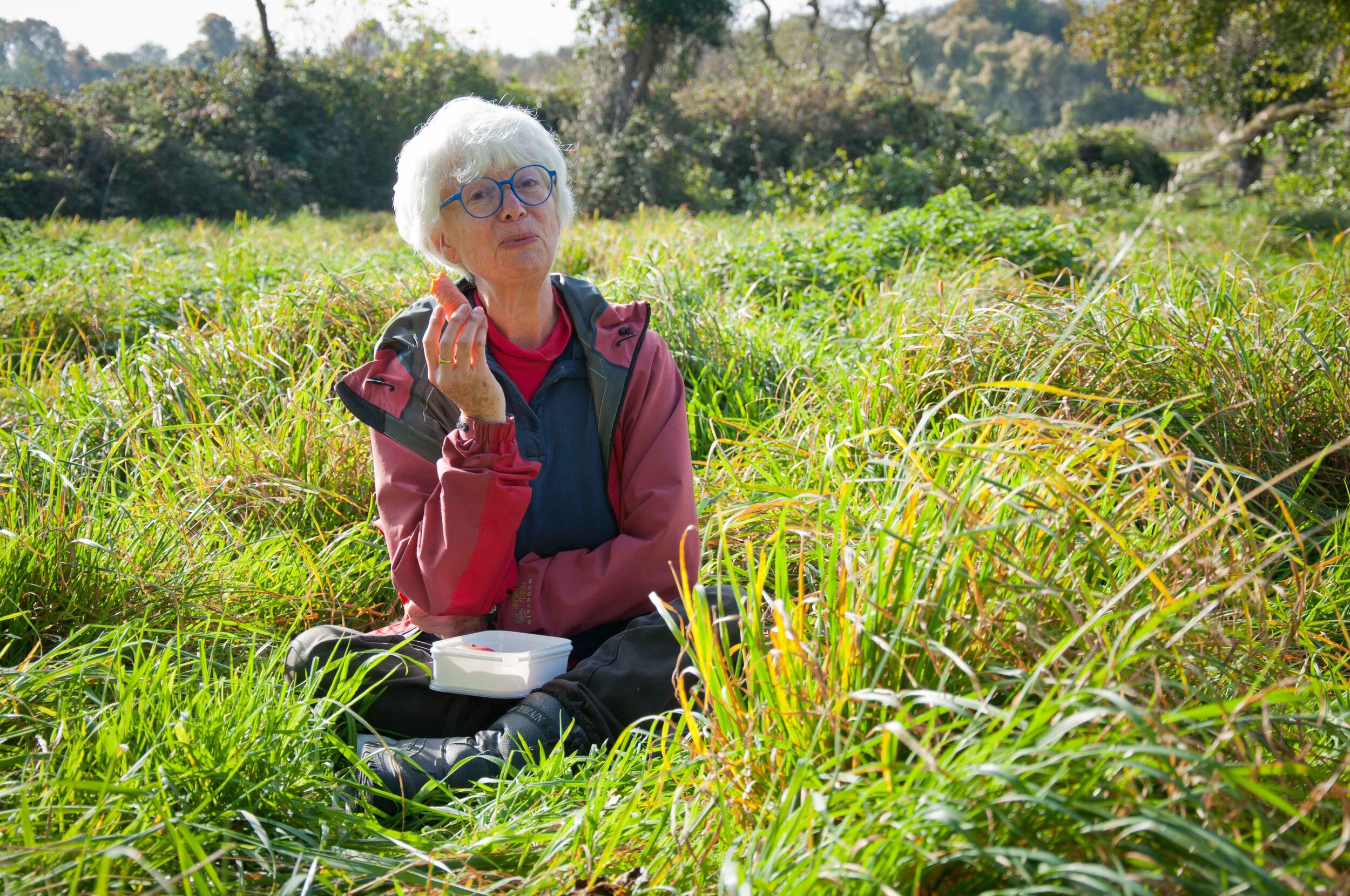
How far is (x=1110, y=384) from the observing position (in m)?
2.99

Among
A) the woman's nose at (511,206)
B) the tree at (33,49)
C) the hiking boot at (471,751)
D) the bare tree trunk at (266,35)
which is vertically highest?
the tree at (33,49)

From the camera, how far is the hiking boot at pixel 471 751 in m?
1.93

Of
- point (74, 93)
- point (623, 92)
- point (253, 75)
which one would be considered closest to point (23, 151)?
point (74, 93)

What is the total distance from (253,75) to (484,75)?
488 cm

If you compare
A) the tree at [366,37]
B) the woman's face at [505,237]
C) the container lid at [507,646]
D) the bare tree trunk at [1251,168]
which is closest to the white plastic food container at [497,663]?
the container lid at [507,646]

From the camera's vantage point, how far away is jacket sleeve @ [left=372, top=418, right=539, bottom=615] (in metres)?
2.17

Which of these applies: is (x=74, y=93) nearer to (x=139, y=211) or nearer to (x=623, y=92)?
(x=139, y=211)

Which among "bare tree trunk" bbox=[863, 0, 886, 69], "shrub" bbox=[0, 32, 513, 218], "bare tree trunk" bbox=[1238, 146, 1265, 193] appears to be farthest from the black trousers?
"bare tree trunk" bbox=[863, 0, 886, 69]

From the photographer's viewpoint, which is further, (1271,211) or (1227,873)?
(1271,211)

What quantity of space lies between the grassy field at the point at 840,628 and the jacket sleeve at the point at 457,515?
38 cm

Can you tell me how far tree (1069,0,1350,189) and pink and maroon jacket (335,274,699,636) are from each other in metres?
11.1

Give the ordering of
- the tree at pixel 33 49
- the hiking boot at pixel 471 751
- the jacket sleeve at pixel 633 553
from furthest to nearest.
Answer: the tree at pixel 33 49 < the jacket sleeve at pixel 633 553 < the hiking boot at pixel 471 751

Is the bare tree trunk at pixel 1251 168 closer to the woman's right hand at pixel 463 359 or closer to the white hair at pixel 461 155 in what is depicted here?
the white hair at pixel 461 155

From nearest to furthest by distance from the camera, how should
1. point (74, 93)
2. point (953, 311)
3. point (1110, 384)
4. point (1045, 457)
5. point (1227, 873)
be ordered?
point (1227, 873), point (1045, 457), point (1110, 384), point (953, 311), point (74, 93)
